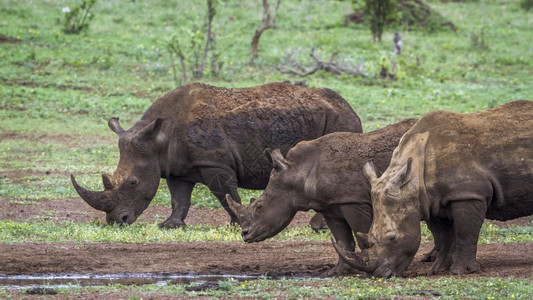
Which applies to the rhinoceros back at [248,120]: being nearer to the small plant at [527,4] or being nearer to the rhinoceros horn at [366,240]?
the rhinoceros horn at [366,240]

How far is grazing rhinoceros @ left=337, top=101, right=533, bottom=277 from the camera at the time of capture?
9875 mm

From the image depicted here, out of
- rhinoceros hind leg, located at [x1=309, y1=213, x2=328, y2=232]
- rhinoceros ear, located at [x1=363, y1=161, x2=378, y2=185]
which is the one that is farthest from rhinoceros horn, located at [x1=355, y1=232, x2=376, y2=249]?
rhinoceros hind leg, located at [x1=309, y1=213, x2=328, y2=232]

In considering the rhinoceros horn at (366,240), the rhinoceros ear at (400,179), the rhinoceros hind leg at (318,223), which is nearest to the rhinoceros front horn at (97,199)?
the rhinoceros hind leg at (318,223)

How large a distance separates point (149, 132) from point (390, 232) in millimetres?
4921

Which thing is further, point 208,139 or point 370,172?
point 208,139

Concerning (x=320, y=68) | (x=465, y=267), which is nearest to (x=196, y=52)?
(x=320, y=68)

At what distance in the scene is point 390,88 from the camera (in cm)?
2491

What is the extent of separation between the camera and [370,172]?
1034 centimetres

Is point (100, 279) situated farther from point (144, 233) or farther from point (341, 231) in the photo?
point (144, 233)

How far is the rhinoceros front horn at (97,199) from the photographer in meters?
13.4

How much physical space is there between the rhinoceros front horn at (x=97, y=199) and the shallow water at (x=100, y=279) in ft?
10.3

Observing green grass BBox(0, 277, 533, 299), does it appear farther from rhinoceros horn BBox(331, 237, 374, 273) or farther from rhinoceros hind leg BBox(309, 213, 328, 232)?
rhinoceros hind leg BBox(309, 213, 328, 232)

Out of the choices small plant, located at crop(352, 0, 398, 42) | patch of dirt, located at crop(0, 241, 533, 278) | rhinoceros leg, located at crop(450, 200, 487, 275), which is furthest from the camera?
small plant, located at crop(352, 0, 398, 42)

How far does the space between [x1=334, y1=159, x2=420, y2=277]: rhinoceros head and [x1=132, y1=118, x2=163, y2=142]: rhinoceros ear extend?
4.46 m
